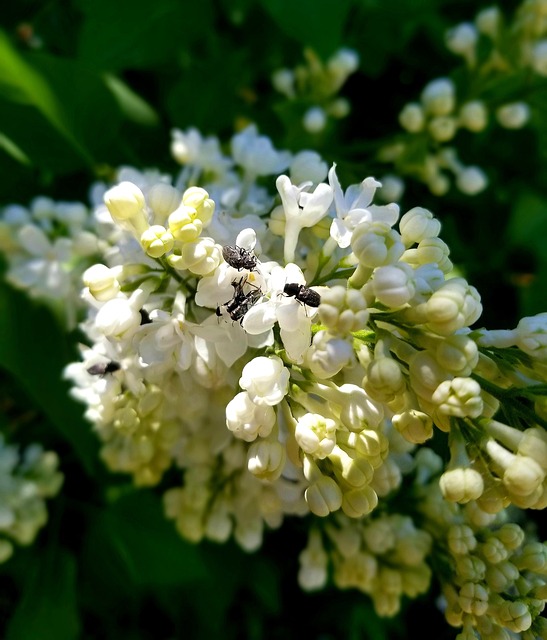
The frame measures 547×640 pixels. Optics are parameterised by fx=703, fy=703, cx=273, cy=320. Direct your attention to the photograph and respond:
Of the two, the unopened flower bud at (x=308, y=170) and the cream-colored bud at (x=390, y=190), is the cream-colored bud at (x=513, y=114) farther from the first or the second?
the unopened flower bud at (x=308, y=170)

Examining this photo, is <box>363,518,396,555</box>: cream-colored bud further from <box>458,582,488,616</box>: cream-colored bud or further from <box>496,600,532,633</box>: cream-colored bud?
<box>496,600,532,633</box>: cream-colored bud

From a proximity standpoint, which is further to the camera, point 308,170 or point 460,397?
point 308,170

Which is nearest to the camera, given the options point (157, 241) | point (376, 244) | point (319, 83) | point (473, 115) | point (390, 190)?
point (376, 244)

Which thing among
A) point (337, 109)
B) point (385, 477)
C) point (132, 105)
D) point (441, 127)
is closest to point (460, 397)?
point (385, 477)

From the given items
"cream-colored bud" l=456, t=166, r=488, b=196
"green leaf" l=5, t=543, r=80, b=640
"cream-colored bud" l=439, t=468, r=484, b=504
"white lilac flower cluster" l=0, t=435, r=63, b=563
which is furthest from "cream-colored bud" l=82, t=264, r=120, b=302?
"cream-colored bud" l=456, t=166, r=488, b=196

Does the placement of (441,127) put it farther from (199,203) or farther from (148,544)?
(148,544)

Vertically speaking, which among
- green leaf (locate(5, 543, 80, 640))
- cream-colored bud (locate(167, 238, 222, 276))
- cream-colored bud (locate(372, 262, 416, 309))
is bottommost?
green leaf (locate(5, 543, 80, 640))
